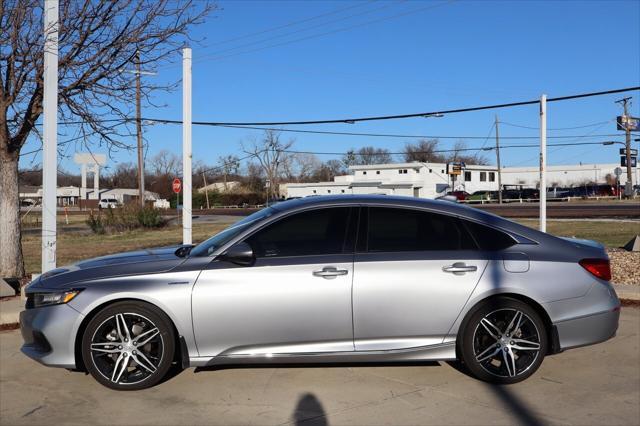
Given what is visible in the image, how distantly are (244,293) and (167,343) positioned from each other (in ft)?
2.38

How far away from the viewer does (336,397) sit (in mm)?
4625

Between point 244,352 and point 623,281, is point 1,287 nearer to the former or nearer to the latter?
point 244,352

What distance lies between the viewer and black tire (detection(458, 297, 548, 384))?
485 centimetres

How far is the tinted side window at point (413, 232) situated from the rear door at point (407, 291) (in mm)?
28

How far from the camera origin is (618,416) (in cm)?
429

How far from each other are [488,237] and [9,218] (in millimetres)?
8478

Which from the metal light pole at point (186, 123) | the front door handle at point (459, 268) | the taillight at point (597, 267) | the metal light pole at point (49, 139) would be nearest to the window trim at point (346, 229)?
the front door handle at point (459, 268)

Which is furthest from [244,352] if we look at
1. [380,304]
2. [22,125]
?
[22,125]

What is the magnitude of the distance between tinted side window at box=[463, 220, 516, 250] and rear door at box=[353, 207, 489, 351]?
0.42 feet

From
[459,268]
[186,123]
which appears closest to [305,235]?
[459,268]

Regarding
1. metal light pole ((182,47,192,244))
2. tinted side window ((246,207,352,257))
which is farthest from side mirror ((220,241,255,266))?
metal light pole ((182,47,192,244))

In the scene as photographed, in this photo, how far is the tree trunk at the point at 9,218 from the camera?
1003 cm

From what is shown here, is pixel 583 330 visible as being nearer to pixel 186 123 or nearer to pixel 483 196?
pixel 186 123

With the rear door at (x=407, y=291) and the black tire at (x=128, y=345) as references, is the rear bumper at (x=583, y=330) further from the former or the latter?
the black tire at (x=128, y=345)
